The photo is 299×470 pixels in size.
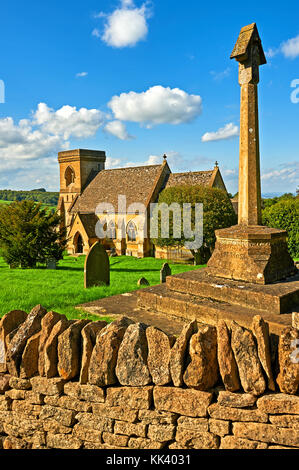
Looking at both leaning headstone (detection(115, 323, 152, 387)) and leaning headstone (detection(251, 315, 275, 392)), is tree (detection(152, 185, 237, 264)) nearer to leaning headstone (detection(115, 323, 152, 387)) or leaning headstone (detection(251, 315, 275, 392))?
leaning headstone (detection(115, 323, 152, 387))

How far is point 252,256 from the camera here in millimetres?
6859

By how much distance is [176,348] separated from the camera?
3309mm

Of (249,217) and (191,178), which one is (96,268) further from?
(191,178)

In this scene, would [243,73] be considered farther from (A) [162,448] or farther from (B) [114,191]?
(B) [114,191]

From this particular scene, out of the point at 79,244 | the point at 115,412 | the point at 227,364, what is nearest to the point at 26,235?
the point at 79,244

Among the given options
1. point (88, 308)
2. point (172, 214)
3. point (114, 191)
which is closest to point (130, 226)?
point (114, 191)

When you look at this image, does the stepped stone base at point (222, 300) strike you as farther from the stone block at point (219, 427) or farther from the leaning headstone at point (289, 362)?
the stone block at point (219, 427)

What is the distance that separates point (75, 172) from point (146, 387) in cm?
4052

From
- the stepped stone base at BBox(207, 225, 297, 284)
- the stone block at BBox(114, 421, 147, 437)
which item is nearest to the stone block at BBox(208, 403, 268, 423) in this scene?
the stone block at BBox(114, 421, 147, 437)

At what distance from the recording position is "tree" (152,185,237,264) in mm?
24328

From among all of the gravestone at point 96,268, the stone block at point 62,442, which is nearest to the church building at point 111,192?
the gravestone at point 96,268

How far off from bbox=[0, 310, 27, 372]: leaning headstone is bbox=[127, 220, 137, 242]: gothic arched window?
93.6 ft

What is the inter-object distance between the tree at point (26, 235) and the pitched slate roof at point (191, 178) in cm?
1404

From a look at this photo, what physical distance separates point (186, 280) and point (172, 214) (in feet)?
63.1
